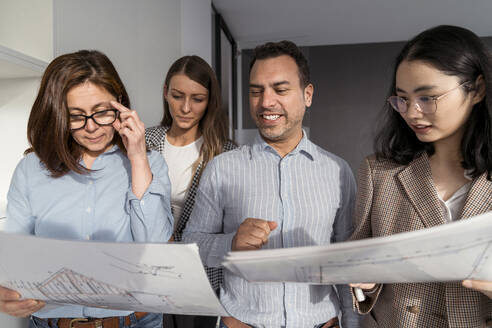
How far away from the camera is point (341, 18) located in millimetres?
5000

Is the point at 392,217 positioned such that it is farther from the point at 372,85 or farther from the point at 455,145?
the point at 372,85

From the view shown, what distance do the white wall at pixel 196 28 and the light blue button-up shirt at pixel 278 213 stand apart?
6.43 feet

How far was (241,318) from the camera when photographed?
113cm

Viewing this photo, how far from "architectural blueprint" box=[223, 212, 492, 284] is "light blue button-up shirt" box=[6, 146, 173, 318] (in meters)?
0.52

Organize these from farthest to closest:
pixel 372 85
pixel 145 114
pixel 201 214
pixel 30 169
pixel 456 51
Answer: pixel 372 85
pixel 145 114
pixel 201 214
pixel 30 169
pixel 456 51

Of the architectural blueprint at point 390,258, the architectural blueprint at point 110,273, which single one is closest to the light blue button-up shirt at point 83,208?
the architectural blueprint at point 110,273

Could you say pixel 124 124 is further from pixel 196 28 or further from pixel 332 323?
pixel 196 28

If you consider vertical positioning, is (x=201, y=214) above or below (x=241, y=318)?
above

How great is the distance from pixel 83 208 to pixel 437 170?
110cm

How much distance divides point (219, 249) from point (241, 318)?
233mm

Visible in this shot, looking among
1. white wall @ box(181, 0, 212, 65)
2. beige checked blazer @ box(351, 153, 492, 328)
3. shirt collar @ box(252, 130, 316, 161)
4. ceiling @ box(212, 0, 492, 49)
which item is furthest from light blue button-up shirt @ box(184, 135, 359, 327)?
ceiling @ box(212, 0, 492, 49)

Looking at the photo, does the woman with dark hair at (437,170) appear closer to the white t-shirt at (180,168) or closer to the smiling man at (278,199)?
the smiling man at (278,199)

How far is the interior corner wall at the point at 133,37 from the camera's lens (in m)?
1.53

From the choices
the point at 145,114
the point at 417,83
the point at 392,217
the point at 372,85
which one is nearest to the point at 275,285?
the point at 392,217
